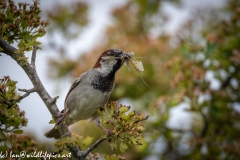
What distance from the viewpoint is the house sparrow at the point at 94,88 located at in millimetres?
A: 3639

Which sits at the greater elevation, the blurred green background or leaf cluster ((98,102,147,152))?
the blurred green background

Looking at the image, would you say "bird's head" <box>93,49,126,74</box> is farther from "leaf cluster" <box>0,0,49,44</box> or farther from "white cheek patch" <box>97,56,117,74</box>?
"leaf cluster" <box>0,0,49,44</box>

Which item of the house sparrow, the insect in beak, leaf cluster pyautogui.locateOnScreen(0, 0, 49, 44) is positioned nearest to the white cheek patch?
the house sparrow

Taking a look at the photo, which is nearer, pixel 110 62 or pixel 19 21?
pixel 19 21

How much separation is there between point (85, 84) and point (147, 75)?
1917mm

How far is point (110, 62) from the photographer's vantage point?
3668 millimetres

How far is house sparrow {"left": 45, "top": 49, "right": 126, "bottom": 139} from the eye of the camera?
364cm

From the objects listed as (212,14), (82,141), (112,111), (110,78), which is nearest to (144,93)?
(212,14)

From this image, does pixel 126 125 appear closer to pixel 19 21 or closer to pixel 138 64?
pixel 138 64

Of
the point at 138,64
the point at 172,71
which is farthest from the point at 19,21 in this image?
the point at 172,71

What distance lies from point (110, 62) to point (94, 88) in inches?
11.4

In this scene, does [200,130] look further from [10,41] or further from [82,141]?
[10,41]

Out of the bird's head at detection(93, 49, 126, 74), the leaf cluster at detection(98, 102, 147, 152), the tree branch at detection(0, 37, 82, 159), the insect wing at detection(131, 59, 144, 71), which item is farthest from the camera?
the bird's head at detection(93, 49, 126, 74)

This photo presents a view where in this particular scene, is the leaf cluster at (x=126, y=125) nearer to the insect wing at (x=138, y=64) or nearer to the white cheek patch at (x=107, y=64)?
the insect wing at (x=138, y=64)
